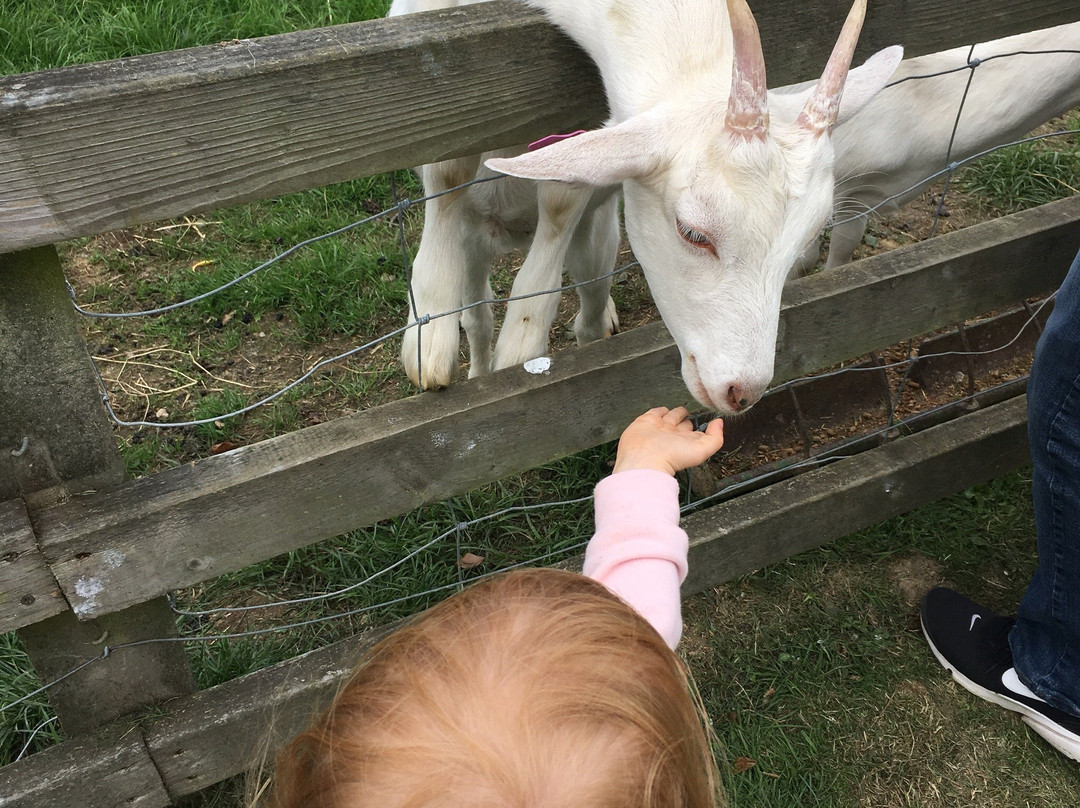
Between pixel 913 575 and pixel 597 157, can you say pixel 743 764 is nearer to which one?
pixel 913 575

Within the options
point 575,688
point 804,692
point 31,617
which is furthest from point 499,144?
point 804,692

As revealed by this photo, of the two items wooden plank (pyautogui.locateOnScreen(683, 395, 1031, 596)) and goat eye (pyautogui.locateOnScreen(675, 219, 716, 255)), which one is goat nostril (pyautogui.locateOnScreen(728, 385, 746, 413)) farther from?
wooden plank (pyautogui.locateOnScreen(683, 395, 1031, 596))

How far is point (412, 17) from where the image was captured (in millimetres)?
1467

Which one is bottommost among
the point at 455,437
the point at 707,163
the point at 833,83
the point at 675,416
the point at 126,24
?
the point at 455,437

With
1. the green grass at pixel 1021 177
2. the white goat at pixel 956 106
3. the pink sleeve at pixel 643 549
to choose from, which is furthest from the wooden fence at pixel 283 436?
the green grass at pixel 1021 177

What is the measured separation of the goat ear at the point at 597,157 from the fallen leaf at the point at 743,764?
1488 mm

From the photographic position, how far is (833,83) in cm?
167

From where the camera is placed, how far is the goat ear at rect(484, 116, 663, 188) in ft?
5.22

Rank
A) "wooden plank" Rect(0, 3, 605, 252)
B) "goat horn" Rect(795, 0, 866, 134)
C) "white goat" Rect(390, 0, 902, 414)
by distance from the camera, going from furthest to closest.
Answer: "white goat" Rect(390, 0, 902, 414), "goat horn" Rect(795, 0, 866, 134), "wooden plank" Rect(0, 3, 605, 252)

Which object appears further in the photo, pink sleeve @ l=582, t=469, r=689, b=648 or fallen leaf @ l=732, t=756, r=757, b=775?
fallen leaf @ l=732, t=756, r=757, b=775

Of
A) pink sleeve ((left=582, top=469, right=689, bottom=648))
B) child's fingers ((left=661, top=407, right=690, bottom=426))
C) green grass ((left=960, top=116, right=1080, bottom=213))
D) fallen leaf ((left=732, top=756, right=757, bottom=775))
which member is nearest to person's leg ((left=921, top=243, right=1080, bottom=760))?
fallen leaf ((left=732, top=756, right=757, bottom=775))

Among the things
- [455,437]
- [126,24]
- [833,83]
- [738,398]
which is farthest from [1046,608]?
[126,24]

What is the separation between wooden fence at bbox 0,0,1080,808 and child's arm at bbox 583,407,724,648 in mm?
495

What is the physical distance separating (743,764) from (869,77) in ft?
5.36
